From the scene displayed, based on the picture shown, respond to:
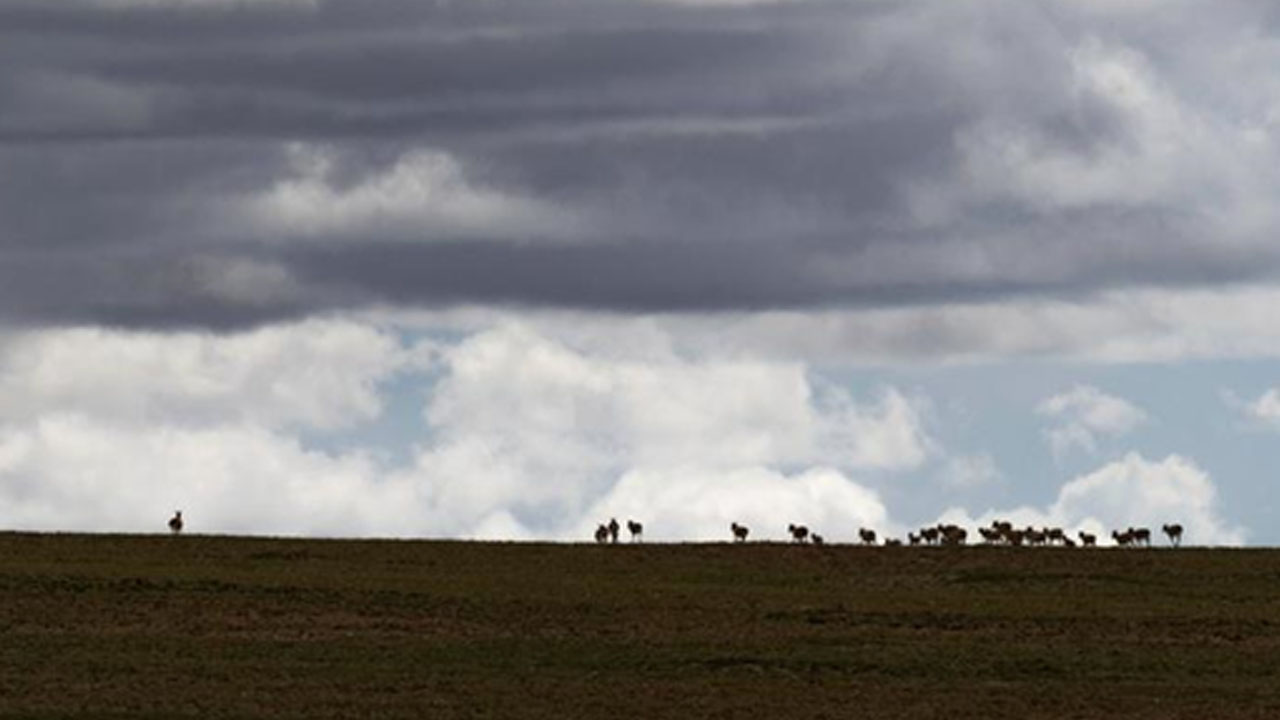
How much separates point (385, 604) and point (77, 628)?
22.9 feet

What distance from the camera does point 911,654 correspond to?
58.6m

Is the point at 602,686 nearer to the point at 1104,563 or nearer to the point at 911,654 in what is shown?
the point at 911,654

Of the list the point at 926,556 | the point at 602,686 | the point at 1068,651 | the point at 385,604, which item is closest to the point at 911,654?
the point at 1068,651

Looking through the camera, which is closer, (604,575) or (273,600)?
(273,600)

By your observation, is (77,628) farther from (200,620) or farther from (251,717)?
(251,717)

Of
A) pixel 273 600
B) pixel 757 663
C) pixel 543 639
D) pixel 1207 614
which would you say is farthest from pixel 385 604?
pixel 1207 614

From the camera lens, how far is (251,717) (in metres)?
49.1

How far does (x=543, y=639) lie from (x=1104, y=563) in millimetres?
21265

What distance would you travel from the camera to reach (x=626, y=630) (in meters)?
61.6

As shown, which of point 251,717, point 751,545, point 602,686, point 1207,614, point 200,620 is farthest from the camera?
point 751,545

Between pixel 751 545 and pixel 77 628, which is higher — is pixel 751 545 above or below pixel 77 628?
above

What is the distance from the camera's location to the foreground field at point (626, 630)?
51.9m

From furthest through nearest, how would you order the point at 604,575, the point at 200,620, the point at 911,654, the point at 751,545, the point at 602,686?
the point at 751,545
the point at 604,575
the point at 200,620
the point at 911,654
the point at 602,686

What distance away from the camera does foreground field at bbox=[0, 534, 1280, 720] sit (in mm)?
51875
